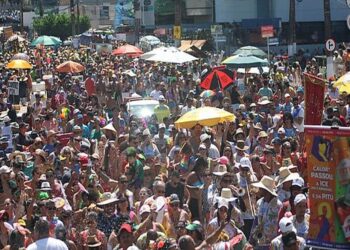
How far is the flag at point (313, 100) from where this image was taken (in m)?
8.19

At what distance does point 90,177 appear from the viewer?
11688 mm

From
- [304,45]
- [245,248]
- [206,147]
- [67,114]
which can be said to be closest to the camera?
[245,248]

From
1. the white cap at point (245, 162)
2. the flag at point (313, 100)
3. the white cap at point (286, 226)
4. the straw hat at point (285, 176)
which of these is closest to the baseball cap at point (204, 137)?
the white cap at point (245, 162)

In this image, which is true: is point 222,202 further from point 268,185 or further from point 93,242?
point 93,242

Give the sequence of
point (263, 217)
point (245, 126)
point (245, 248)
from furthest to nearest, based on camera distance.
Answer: point (245, 126) → point (263, 217) → point (245, 248)

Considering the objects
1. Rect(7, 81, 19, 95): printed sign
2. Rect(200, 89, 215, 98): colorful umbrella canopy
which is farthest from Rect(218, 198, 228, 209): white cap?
Rect(7, 81, 19, 95): printed sign

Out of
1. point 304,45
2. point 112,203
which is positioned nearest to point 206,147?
point 112,203

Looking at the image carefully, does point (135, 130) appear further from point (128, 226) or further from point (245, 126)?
point (128, 226)

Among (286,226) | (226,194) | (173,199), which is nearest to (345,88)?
(173,199)

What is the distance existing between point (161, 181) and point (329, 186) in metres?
3.75

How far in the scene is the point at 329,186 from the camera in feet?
23.8

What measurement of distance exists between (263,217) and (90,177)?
317 cm

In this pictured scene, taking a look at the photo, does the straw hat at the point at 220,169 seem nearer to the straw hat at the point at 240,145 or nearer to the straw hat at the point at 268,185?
the straw hat at the point at 240,145

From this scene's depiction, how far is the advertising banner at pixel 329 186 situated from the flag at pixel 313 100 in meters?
0.78
